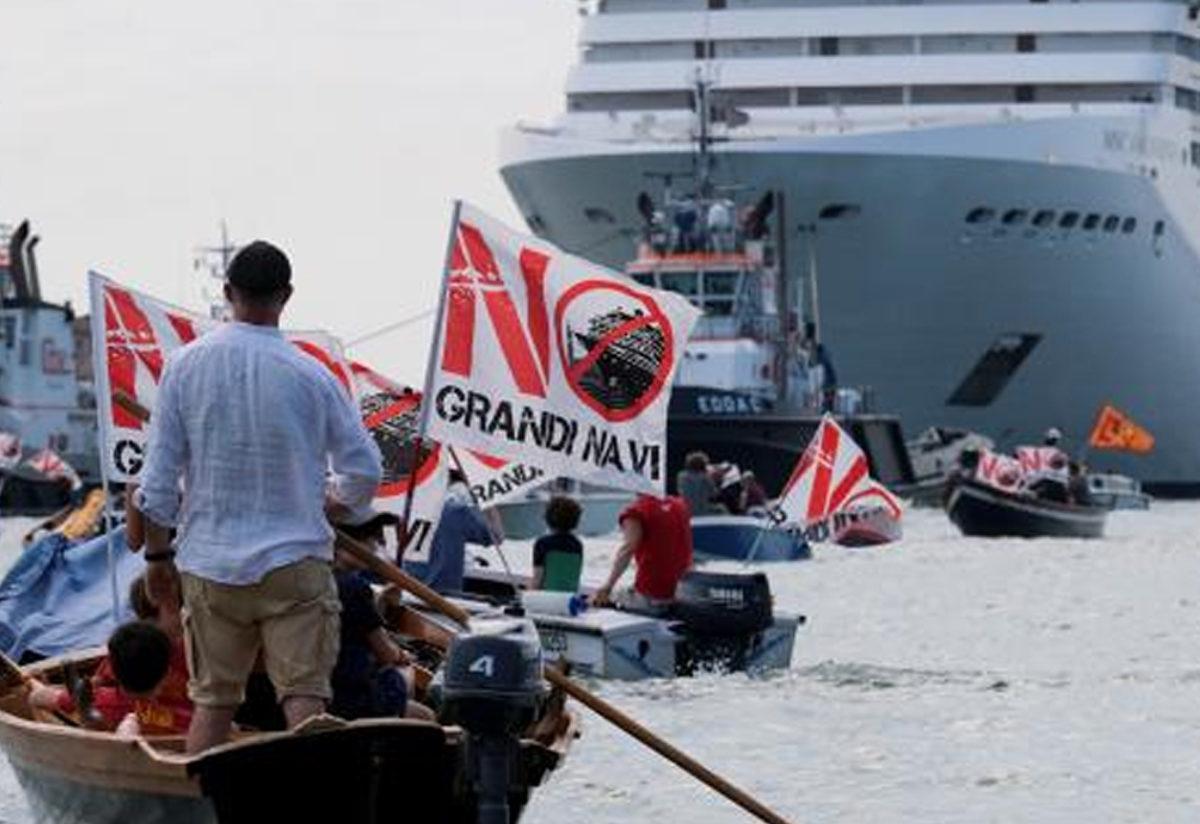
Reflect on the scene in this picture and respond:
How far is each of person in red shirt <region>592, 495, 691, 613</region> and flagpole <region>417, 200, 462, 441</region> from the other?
352cm

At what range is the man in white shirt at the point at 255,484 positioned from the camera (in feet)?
32.3

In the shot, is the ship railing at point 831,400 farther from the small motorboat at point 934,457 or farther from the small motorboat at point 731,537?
the small motorboat at point 731,537

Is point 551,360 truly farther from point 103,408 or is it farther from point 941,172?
point 941,172

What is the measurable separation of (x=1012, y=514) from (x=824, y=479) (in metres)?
10.8

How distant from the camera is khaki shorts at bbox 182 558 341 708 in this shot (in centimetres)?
996

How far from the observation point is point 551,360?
16.5 m

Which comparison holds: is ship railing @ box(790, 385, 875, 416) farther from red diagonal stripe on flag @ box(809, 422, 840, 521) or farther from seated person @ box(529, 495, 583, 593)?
seated person @ box(529, 495, 583, 593)

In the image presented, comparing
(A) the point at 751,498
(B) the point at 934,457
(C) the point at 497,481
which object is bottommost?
(B) the point at 934,457

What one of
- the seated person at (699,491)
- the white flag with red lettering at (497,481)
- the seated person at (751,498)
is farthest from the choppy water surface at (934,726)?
the seated person at (751,498)

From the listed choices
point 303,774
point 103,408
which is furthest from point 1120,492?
point 303,774

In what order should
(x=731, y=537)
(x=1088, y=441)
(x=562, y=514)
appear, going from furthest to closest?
1. (x=1088, y=441)
2. (x=731, y=537)
3. (x=562, y=514)

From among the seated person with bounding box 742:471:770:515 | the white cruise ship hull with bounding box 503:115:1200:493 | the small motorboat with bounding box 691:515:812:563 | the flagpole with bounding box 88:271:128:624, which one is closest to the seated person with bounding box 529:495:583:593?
the flagpole with bounding box 88:271:128:624

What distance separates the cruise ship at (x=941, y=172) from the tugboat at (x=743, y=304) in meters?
1.09

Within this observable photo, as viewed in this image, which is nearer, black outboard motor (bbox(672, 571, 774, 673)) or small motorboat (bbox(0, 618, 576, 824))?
small motorboat (bbox(0, 618, 576, 824))
